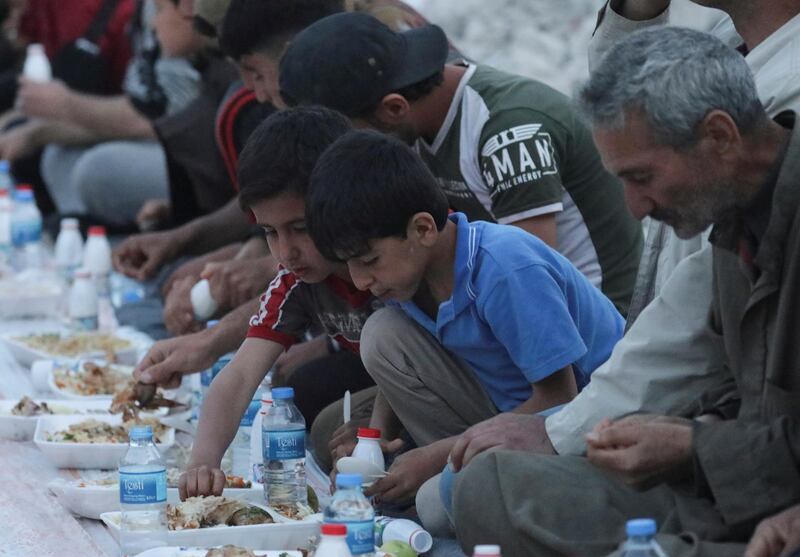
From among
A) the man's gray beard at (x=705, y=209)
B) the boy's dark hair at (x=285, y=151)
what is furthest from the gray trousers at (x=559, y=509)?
the boy's dark hair at (x=285, y=151)

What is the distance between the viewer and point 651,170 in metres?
2.71

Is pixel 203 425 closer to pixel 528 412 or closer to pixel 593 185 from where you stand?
pixel 528 412

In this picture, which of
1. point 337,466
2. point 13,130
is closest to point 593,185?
point 337,466

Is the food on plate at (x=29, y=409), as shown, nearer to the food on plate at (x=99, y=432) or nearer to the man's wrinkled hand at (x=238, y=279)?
the food on plate at (x=99, y=432)

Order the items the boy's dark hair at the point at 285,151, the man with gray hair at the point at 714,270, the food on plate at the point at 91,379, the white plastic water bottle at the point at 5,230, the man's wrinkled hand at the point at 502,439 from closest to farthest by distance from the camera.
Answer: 1. the man with gray hair at the point at 714,270
2. the man's wrinkled hand at the point at 502,439
3. the boy's dark hair at the point at 285,151
4. the food on plate at the point at 91,379
5. the white plastic water bottle at the point at 5,230

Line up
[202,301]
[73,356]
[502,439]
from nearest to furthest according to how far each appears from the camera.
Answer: [502,439] → [202,301] → [73,356]

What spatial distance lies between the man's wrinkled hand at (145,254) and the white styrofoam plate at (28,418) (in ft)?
5.99

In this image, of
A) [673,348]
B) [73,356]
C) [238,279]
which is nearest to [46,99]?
[73,356]

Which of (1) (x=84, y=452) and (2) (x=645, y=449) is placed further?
(1) (x=84, y=452)

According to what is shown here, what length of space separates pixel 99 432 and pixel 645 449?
1.95 meters

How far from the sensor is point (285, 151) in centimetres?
364

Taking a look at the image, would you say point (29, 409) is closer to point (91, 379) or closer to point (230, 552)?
point (91, 379)

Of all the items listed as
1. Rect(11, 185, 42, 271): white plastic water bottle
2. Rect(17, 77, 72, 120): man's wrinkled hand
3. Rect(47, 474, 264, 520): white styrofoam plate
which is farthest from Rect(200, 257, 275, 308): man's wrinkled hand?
Rect(17, 77, 72, 120): man's wrinkled hand

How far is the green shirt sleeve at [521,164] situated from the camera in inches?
157
